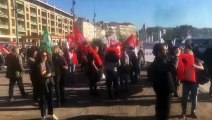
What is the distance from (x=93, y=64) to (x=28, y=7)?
286 ft

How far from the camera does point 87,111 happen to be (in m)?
10.3

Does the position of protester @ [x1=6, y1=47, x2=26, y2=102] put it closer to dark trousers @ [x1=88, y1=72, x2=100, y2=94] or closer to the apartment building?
dark trousers @ [x1=88, y1=72, x2=100, y2=94]

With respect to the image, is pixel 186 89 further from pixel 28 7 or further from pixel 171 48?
pixel 28 7

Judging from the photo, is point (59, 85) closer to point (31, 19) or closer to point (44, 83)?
point (44, 83)

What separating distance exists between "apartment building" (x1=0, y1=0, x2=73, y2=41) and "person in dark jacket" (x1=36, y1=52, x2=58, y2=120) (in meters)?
46.5

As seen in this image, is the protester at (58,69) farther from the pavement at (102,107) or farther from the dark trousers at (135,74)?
the dark trousers at (135,74)

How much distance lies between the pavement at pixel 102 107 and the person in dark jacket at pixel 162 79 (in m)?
1.26

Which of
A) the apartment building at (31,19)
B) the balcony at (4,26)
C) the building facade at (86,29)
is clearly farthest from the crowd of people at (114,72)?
the building facade at (86,29)

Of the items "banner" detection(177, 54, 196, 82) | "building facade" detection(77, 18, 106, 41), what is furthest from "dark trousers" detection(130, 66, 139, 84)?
"building facade" detection(77, 18, 106, 41)

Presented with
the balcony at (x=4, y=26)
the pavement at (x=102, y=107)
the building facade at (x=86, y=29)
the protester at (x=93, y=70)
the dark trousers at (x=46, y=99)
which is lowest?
the pavement at (x=102, y=107)

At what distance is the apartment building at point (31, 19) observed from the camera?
80.9 meters

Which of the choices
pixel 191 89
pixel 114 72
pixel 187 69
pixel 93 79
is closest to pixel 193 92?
pixel 191 89

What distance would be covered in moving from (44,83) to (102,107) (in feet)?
7.19

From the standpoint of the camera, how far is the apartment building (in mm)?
80950
